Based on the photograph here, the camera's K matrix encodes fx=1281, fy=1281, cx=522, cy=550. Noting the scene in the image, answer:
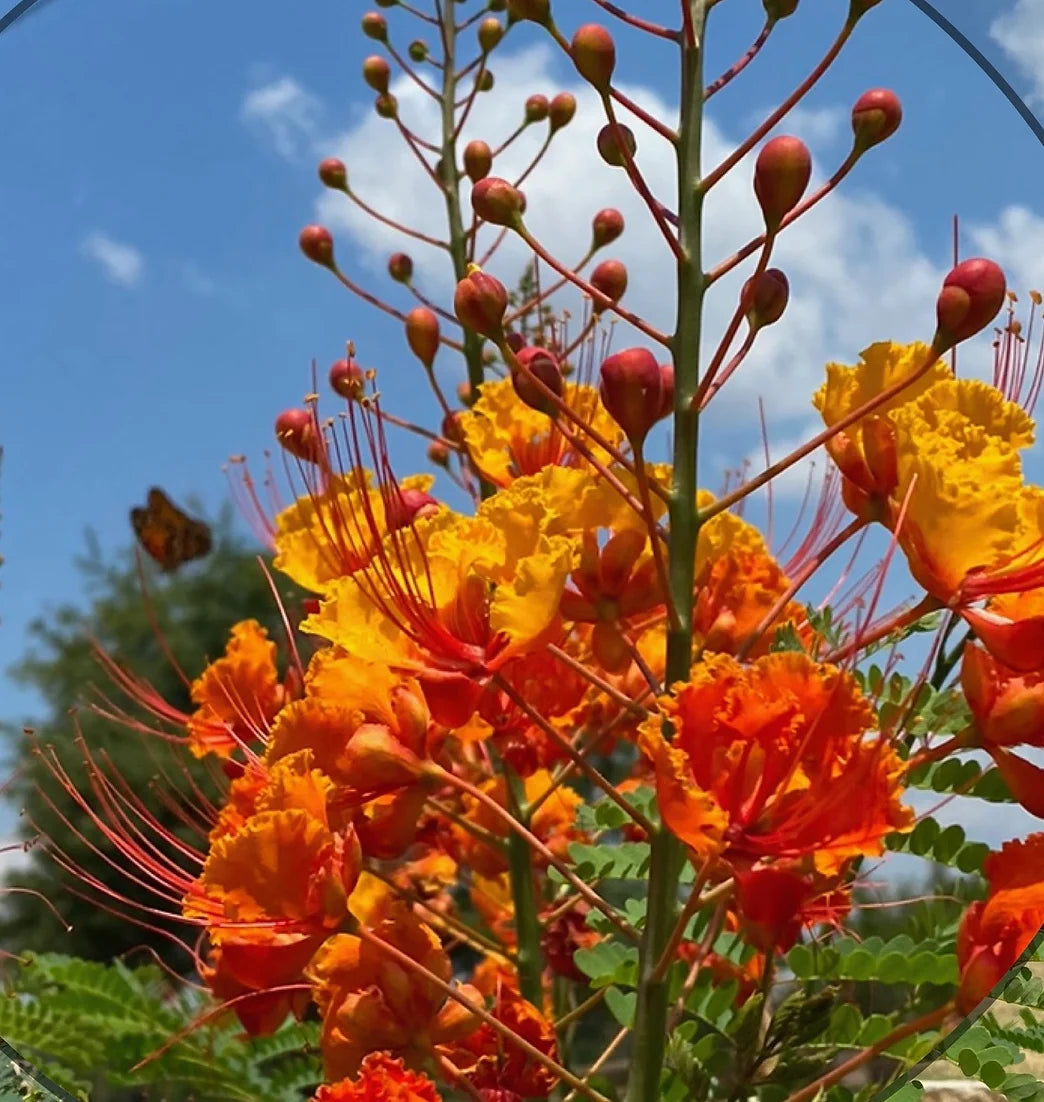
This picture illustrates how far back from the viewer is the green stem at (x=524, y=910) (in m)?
1.15

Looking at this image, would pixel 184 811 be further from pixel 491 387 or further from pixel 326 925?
pixel 491 387

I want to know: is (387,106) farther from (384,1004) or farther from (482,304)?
(384,1004)

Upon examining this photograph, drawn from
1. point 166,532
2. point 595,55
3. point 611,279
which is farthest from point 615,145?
point 166,532

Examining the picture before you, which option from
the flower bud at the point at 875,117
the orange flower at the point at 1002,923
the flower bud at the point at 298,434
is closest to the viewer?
the orange flower at the point at 1002,923

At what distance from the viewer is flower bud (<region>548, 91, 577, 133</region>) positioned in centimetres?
153

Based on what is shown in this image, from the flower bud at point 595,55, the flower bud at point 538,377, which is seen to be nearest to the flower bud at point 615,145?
the flower bud at point 595,55

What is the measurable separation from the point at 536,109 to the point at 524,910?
3.22ft

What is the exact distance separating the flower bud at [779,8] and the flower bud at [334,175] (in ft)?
2.80

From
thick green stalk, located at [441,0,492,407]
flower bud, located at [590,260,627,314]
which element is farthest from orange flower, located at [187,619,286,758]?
flower bud, located at [590,260,627,314]

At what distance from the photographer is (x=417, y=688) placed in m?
0.87

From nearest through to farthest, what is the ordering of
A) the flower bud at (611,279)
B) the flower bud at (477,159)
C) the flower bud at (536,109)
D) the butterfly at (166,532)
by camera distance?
the flower bud at (611,279), the flower bud at (477,159), the flower bud at (536,109), the butterfly at (166,532)

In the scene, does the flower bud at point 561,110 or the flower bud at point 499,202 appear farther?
the flower bud at point 561,110

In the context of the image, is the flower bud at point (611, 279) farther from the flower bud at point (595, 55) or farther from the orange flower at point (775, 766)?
the orange flower at point (775, 766)

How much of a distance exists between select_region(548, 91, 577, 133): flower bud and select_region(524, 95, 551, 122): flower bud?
0.04 metres
